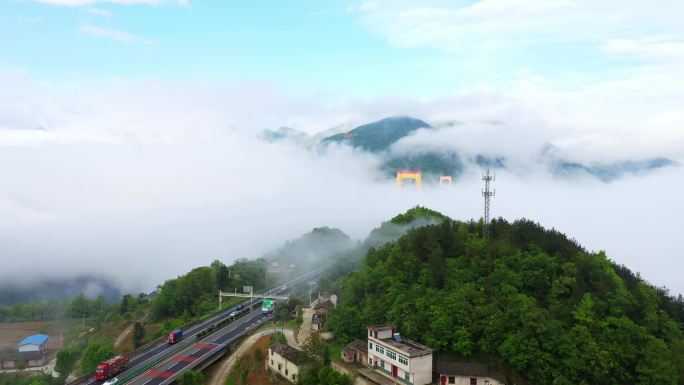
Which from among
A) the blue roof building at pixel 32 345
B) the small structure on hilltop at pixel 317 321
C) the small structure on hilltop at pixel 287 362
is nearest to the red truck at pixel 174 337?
the small structure on hilltop at pixel 287 362

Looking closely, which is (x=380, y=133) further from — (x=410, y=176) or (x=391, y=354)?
(x=391, y=354)

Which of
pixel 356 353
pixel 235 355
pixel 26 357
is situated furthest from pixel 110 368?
pixel 26 357

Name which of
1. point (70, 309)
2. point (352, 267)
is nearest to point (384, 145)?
point (352, 267)

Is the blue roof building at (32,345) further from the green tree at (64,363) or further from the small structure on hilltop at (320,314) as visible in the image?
the small structure on hilltop at (320,314)

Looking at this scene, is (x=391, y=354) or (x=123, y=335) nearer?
(x=391, y=354)

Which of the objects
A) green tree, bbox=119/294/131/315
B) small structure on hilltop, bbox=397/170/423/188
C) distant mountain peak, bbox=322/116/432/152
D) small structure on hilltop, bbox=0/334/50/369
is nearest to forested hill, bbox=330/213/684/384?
small structure on hilltop, bbox=0/334/50/369

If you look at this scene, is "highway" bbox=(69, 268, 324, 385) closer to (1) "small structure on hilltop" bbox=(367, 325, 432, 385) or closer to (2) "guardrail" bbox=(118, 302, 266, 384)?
(2) "guardrail" bbox=(118, 302, 266, 384)
